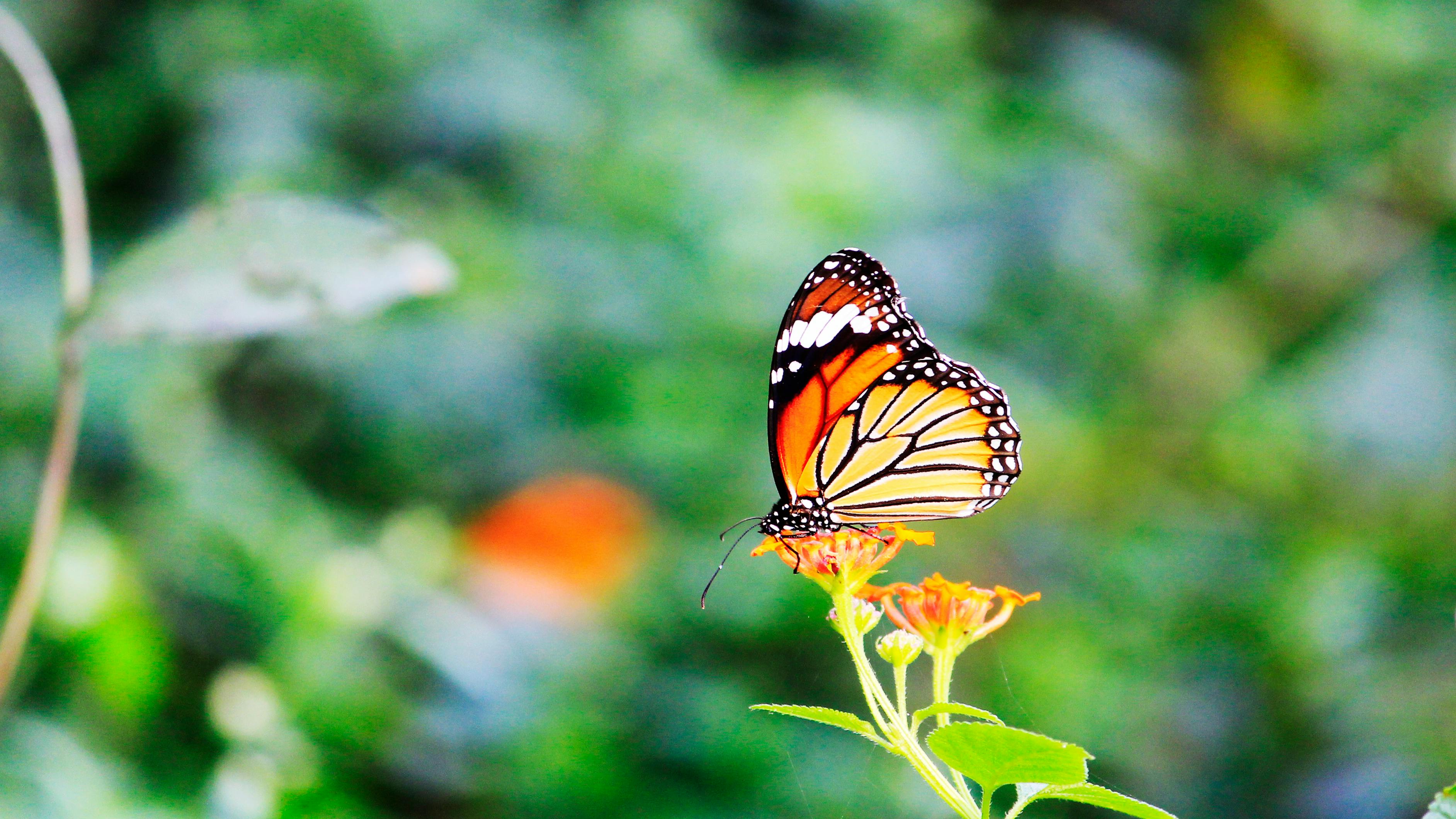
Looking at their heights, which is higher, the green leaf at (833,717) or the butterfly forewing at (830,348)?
the butterfly forewing at (830,348)

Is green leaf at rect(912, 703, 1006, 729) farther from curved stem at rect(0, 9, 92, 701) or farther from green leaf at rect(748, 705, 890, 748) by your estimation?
curved stem at rect(0, 9, 92, 701)

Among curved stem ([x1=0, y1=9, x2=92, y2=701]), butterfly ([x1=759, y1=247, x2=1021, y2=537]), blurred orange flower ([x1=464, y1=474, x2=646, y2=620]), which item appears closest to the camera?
curved stem ([x1=0, y1=9, x2=92, y2=701])

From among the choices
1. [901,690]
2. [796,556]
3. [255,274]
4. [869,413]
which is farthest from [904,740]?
[255,274]

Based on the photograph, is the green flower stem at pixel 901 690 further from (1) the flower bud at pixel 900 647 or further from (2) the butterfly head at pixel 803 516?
(2) the butterfly head at pixel 803 516

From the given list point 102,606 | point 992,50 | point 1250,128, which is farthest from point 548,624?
point 1250,128

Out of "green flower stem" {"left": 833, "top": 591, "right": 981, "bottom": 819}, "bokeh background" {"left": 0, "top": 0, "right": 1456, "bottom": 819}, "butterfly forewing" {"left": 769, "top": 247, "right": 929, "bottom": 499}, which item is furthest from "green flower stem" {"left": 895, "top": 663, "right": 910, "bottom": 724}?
"bokeh background" {"left": 0, "top": 0, "right": 1456, "bottom": 819}

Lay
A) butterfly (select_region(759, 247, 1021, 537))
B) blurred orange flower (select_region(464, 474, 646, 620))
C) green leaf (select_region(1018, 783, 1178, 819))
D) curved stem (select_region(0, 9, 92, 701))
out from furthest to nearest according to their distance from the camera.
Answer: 1. blurred orange flower (select_region(464, 474, 646, 620))
2. butterfly (select_region(759, 247, 1021, 537))
3. curved stem (select_region(0, 9, 92, 701))
4. green leaf (select_region(1018, 783, 1178, 819))

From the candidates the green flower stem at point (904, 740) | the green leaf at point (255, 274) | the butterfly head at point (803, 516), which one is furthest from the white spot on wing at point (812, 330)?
the green flower stem at point (904, 740)
